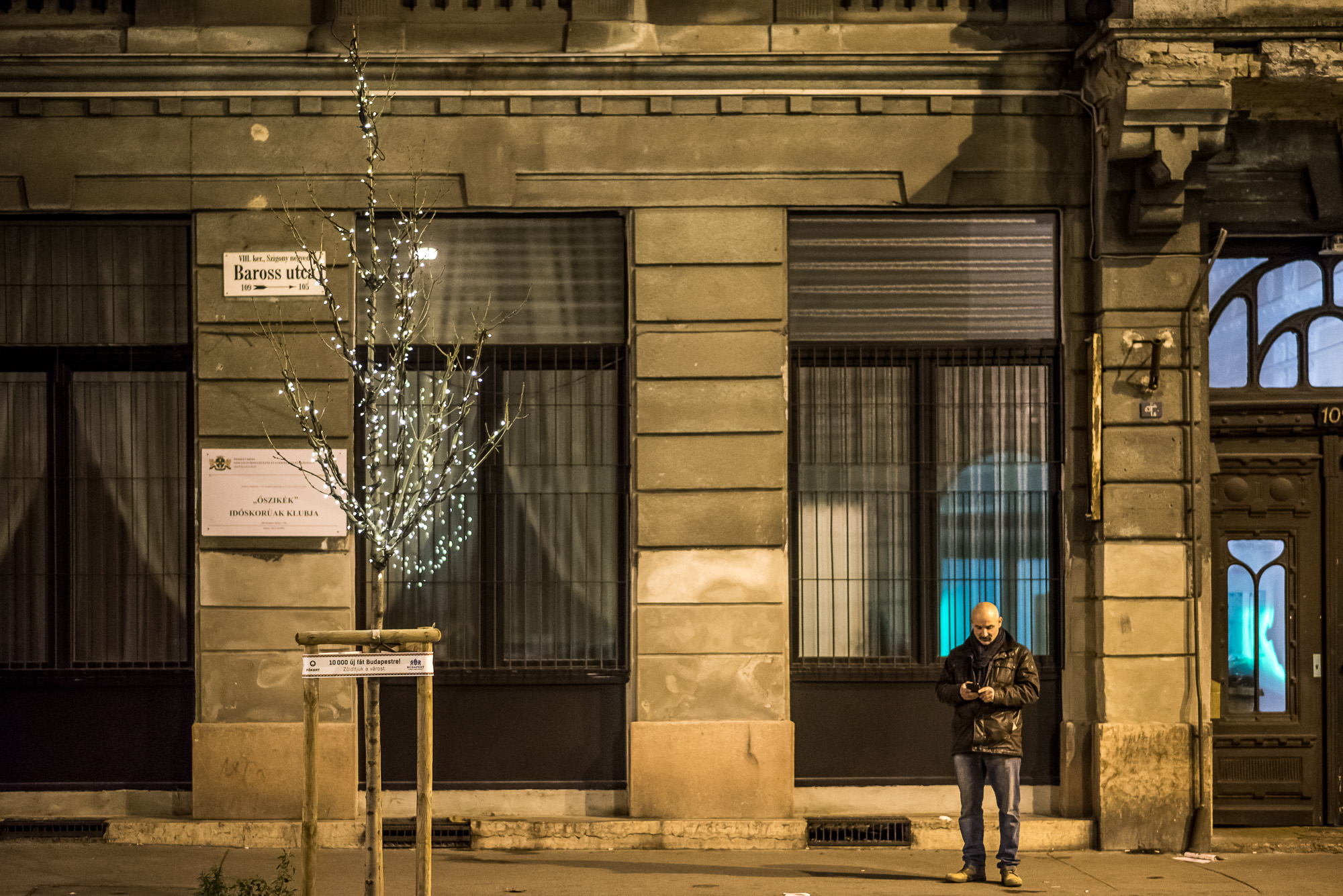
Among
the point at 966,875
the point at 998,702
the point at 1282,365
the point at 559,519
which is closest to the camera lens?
the point at 998,702

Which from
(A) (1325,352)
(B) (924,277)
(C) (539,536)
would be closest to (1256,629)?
(A) (1325,352)

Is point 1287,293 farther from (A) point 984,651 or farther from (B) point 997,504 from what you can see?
(A) point 984,651

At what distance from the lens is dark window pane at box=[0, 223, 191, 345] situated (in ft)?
31.5

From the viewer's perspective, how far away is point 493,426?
9.63 meters

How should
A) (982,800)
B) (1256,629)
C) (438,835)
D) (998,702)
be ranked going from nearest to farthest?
(998,702), (982,800), (438,835), (1256,629)

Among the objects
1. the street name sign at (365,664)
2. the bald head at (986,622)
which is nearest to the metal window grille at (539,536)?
the bald head at (986,622)

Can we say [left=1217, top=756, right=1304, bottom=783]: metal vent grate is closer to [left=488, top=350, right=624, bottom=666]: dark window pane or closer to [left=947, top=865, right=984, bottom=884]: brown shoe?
[left=947, top=865, right=984, bottom=884]: brown shoe

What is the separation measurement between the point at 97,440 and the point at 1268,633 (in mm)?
9046

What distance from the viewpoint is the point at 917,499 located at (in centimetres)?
975

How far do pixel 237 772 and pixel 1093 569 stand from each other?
6.41m

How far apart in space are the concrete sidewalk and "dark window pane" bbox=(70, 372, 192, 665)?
152 cm

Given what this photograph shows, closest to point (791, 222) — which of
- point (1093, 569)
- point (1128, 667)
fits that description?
point (1093, 569)

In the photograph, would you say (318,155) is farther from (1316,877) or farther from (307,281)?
(1316,877)

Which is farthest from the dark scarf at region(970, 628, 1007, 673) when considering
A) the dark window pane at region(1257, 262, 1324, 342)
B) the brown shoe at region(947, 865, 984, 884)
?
the dark window pane at region(1257, 262, 1324, 342)
